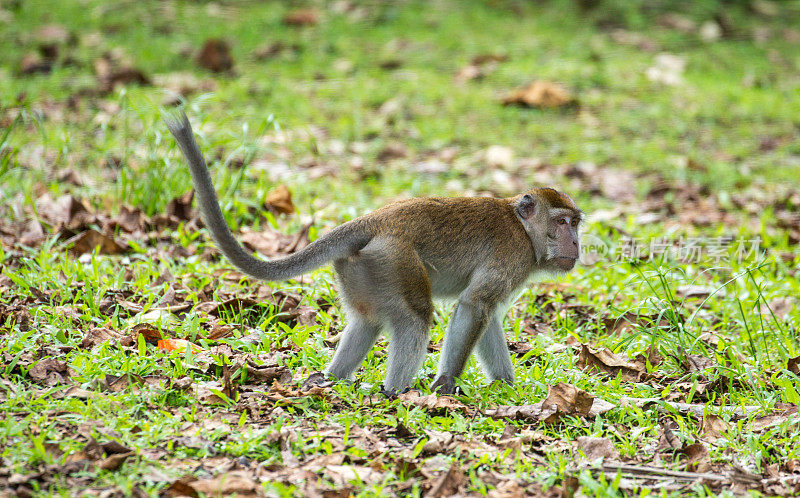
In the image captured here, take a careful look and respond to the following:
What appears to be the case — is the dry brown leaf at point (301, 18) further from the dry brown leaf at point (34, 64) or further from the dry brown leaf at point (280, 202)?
the dry brown leaf at point (280, 202)

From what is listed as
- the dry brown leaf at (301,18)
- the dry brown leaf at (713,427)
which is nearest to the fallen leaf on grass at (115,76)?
the dry brown leaf at (301,18)

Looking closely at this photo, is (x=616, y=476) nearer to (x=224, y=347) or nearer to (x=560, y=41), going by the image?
(x=224, y=347)

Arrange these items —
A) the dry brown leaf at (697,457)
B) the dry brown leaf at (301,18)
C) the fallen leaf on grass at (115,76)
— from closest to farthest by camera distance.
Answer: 1. the dry brown leaf at (697,457)
2. the fallen leaf on grass at (115,76)
3. the dry brown leaf at (301,18)

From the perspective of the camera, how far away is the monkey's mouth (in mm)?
4980

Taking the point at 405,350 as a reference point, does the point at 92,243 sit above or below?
above

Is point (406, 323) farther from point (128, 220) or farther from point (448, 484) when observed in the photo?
point (128, 220)

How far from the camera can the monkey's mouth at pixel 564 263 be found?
4980 mm

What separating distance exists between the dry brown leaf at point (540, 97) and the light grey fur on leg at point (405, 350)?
22.8 feet

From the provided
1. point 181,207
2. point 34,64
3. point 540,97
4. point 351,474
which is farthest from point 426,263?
point 34,64

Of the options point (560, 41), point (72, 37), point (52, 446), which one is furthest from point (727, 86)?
point (52, 446)

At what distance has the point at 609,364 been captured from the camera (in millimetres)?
4969

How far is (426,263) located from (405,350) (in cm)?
51

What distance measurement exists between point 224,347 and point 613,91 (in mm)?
7920

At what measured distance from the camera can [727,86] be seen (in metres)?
11.6
